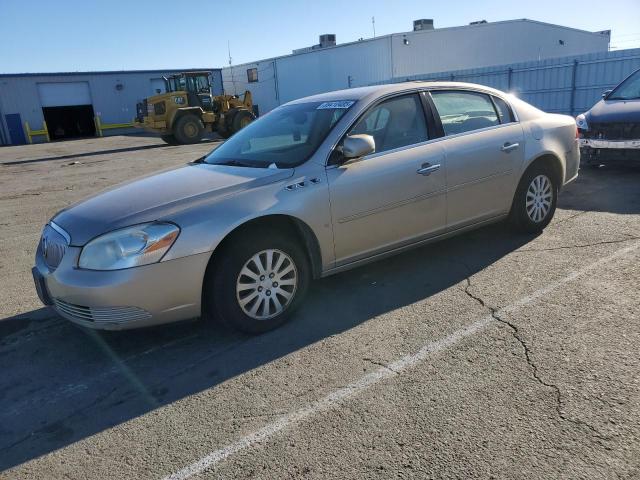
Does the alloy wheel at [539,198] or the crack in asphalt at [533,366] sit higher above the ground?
the alloy wheel at [539,198]

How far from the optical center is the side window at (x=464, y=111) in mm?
4543

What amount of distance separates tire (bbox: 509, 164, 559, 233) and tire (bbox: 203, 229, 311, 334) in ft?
8.14

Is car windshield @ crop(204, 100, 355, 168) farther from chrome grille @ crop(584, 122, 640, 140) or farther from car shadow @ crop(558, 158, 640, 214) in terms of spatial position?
chrome grille @ crop(584, 122, 640, 140)

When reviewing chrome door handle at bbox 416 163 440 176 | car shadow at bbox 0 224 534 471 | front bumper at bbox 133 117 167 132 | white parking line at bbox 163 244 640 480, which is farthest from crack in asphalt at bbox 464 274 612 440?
front bumper at bbox 133 117 167 132

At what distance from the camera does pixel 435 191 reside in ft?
14.1

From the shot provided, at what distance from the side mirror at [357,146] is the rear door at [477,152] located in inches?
36.8

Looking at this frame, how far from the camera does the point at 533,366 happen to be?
2.96 meters

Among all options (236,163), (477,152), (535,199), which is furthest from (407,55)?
(236,163)

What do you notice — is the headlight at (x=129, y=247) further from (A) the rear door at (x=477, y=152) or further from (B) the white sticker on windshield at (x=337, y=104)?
(A) the rear door at (x=477, y=152)

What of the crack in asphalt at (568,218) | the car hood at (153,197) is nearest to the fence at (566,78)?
the crack in asphalt at (568,218)

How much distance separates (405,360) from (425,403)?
1.48 ft

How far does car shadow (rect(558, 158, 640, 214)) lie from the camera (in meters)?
6.40

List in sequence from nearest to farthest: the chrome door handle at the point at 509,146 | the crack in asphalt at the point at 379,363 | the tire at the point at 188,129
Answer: the crack in asphalt at the point at 379,363
the chrome door handle at the point at 509,146
the tire at the point at 188,129

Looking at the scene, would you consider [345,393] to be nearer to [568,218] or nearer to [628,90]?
[568,218]
